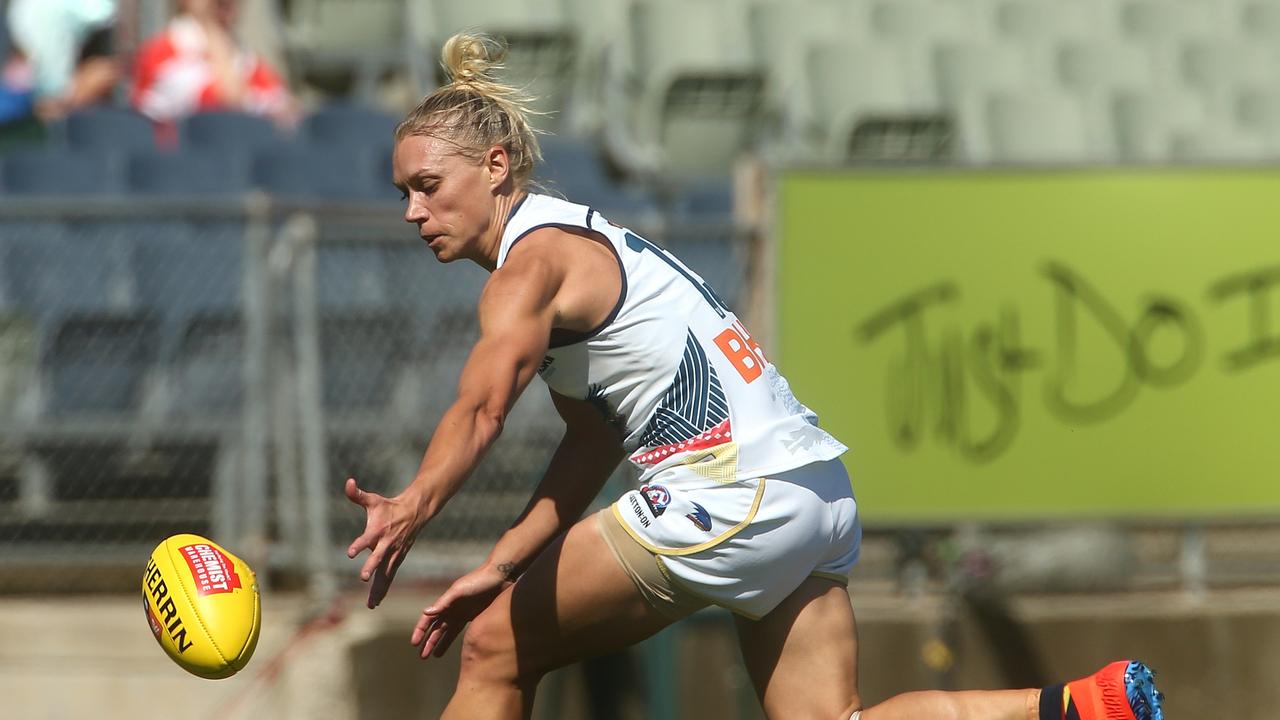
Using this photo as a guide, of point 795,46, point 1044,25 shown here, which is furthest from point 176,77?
point 1044,25

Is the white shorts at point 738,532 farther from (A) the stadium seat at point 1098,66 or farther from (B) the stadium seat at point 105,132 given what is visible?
(A) the stadium seat at point 1098,66

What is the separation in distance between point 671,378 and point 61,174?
5784mm

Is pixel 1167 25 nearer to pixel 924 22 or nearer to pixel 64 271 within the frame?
pixel 924 22

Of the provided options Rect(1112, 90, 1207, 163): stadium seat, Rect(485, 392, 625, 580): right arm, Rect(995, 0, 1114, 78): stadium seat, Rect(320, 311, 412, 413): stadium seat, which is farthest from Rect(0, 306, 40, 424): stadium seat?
Rect(995, 0, 1114, 78): stadium seat

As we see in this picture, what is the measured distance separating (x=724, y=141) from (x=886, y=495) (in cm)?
371

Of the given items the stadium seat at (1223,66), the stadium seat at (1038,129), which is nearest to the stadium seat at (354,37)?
the stadium seat at (1038,129)

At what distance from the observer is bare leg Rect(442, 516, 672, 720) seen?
3.73m

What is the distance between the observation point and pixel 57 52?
32.1 ft

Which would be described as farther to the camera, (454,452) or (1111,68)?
(1111,68)

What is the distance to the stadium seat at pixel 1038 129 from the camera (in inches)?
412

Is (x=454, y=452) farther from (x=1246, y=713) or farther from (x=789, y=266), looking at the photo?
(x=1246, y=713)

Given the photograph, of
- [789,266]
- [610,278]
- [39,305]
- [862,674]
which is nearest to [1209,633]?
[862,674]

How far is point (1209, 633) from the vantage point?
7.46m

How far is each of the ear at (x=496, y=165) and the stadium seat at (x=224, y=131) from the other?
5.83m
